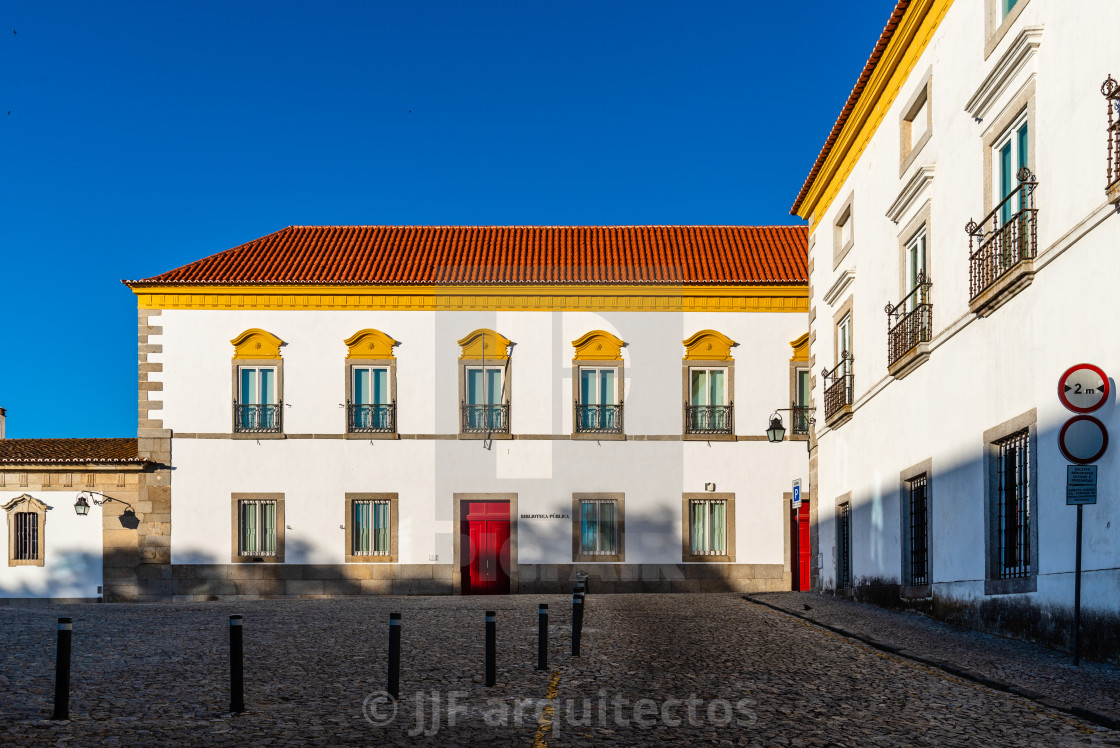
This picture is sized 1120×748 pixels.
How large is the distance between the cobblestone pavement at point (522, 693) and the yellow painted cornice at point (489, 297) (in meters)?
15.2

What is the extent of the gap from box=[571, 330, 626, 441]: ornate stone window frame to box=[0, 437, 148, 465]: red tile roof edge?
10.6 m

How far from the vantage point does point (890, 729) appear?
314 inches

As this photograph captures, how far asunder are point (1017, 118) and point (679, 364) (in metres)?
17.2

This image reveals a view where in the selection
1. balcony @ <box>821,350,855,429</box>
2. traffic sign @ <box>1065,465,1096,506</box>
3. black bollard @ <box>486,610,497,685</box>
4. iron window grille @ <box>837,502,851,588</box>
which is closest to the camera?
black bollard @ <box>486,610,497,685</box>

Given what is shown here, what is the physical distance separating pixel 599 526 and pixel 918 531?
1288 centimetres

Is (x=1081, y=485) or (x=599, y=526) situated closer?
(x=1081, y=485)

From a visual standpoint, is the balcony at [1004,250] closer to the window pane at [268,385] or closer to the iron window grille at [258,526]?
the window pane at [268,385]

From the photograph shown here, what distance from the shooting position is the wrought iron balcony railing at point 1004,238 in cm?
1320

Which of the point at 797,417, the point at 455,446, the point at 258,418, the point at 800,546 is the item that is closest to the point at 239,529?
the point at 258,418

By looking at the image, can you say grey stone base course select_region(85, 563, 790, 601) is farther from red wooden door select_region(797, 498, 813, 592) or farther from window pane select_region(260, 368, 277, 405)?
window pane select_region(260, 368, 277, 405)

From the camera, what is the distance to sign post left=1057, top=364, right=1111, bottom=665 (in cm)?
1060

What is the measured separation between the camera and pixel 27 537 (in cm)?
3012

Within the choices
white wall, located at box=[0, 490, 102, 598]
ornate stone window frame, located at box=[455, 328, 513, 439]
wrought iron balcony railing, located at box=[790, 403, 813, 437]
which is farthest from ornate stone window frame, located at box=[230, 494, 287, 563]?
wrought iron balcony railing, located at box=[790, 403, 813, 437]

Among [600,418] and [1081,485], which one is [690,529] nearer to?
[600,418]
